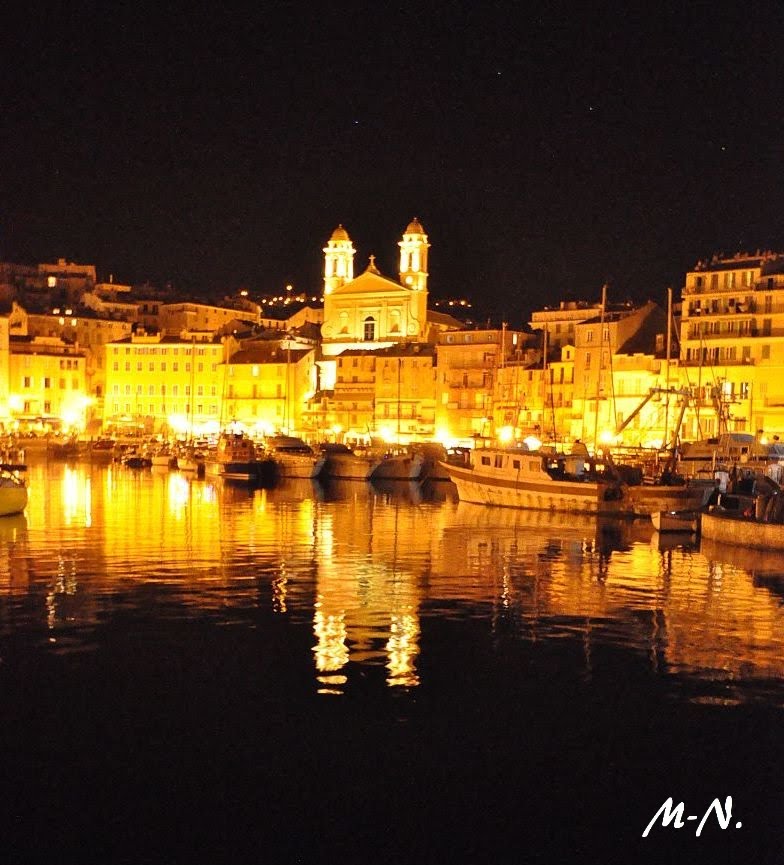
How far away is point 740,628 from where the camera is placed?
832 inches

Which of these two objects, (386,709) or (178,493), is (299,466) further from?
(386,709)

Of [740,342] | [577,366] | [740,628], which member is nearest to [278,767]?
[740,628]

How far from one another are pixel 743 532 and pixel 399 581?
1143 centimetres

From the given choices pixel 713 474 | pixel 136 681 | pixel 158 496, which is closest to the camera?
pixel 136 681

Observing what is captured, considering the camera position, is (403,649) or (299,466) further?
(299,466)

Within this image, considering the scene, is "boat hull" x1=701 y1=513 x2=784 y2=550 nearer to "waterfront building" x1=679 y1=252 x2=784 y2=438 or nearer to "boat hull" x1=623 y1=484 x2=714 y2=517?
"boat hull" x1=623 y1=484 x2=714 y2=517

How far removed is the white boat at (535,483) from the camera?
145 ft

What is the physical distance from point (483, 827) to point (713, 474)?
3651cm

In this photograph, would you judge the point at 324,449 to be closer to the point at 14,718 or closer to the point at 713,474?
the point at 713,474

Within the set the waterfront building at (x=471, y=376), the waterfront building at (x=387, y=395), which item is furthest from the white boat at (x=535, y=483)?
the waterfront building at (x=387, y=395)

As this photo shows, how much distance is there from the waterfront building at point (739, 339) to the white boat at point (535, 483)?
2029 cm

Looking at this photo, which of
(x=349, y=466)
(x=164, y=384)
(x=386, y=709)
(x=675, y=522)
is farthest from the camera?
(x=164, y=384)

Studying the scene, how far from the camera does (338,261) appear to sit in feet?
367

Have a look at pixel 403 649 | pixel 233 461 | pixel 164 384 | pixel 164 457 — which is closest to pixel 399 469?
pixel 233 461
